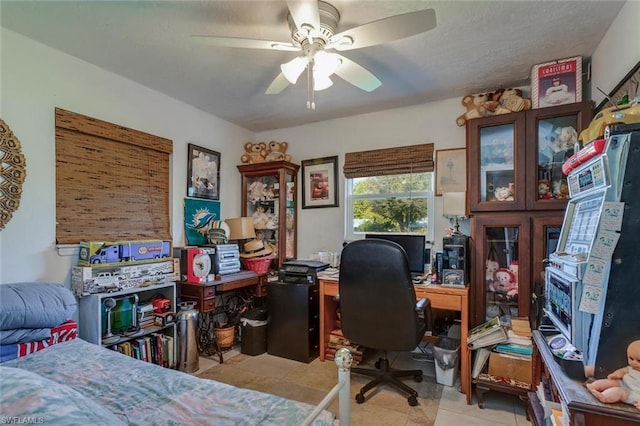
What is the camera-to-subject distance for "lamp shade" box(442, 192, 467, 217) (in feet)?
8.32

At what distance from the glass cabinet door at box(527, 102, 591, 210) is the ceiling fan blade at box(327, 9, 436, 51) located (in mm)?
1368

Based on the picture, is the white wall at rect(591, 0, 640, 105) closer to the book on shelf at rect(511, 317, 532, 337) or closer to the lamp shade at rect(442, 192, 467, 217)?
the lamp shade at rect(442, 192, 467, 217)

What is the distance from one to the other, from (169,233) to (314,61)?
7.03 feet

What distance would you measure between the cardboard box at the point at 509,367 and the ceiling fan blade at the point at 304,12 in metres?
2.36

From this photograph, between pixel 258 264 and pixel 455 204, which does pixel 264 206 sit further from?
pixel 455 204

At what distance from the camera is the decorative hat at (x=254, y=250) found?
11.1ft

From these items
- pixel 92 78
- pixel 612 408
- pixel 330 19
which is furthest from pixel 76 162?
pixel 612 408

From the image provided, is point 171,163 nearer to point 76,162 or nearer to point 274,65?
point 76,162

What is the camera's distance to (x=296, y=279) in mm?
2961

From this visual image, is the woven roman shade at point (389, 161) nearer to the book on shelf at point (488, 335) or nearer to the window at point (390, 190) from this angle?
the window at point (390, 190)

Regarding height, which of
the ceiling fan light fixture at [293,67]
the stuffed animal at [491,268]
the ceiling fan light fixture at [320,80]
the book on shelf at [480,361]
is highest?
the ceiling fan light fixture at [293,67]

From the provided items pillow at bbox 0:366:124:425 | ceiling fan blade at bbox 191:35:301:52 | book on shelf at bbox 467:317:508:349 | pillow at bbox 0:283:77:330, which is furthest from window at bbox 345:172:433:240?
pillow at bbox 0:366:124:425

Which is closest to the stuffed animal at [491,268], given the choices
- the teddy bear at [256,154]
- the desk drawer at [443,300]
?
the desk drawer at [443,300]

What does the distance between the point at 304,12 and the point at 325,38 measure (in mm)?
272
